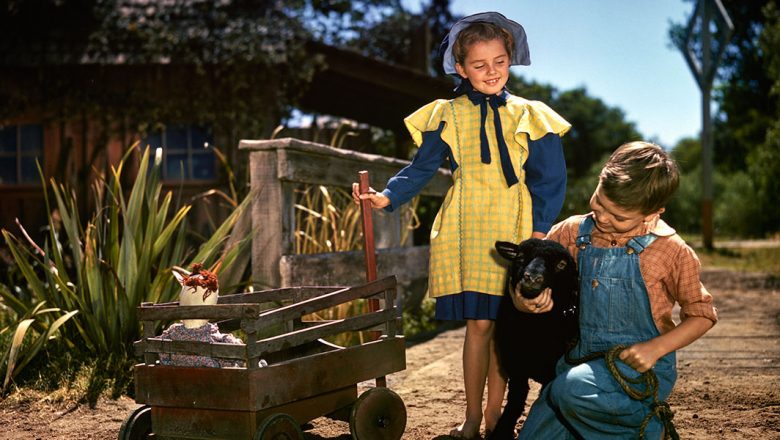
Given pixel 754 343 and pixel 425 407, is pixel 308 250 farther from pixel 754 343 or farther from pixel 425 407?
pixel 754 343

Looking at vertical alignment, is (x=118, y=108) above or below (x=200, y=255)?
above

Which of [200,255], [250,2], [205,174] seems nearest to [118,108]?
[205,174]

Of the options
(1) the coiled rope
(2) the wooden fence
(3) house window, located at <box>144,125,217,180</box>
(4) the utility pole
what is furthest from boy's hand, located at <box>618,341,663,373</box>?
(4) the utility pole

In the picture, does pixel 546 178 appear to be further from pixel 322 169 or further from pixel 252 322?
pixel 322 169

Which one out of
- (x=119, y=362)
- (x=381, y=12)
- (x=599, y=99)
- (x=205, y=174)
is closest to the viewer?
(x=119, y=362)

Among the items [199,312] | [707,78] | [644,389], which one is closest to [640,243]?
[644,389]

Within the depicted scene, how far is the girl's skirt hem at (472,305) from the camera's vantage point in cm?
318

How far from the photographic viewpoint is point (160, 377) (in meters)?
2.79

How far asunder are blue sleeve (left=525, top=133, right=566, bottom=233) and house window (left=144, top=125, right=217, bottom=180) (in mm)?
7993

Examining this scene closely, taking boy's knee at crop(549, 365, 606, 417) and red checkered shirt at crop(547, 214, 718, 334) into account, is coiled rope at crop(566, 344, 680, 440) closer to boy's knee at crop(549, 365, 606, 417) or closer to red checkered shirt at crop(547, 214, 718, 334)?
boy's knee at crop(549, 365, 606, 417)

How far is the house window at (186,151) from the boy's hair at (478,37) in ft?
25.7

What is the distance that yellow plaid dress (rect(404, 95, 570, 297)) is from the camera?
10.5ft

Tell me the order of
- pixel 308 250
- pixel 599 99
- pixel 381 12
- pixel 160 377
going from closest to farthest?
pixel 160 377
pixel 308 250
pixel 381 12
pixel 599 99

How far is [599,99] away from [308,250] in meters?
60.4
